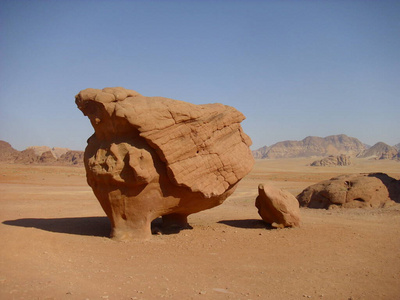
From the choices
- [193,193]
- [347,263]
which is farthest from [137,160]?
[347,263]

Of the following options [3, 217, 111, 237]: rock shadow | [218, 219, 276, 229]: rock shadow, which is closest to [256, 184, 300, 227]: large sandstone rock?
[218, 219, 276, 229]: rock shadow

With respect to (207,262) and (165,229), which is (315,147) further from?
(207,262)

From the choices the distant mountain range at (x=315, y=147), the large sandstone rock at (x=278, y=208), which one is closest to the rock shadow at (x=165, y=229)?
the large sandstone rock at (x=278, y=208)

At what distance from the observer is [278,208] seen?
12.8 meters

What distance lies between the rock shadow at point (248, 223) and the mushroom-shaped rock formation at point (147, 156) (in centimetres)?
276

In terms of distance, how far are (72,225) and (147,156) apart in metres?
4.78

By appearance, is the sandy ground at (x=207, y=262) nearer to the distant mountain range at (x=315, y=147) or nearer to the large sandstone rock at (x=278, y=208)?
the large sandstone rock at (x=278, y=208)

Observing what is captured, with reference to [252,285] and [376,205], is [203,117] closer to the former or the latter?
[252,285]

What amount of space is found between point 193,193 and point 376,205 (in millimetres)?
10903

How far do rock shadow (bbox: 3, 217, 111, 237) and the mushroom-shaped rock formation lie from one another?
1.65m

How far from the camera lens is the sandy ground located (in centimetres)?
673

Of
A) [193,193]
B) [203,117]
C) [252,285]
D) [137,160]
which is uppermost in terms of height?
[203,117]

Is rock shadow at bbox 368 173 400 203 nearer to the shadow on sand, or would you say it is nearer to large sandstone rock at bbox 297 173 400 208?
large sandstone rock at bbox 297 173 400 208

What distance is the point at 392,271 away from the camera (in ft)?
26.9
